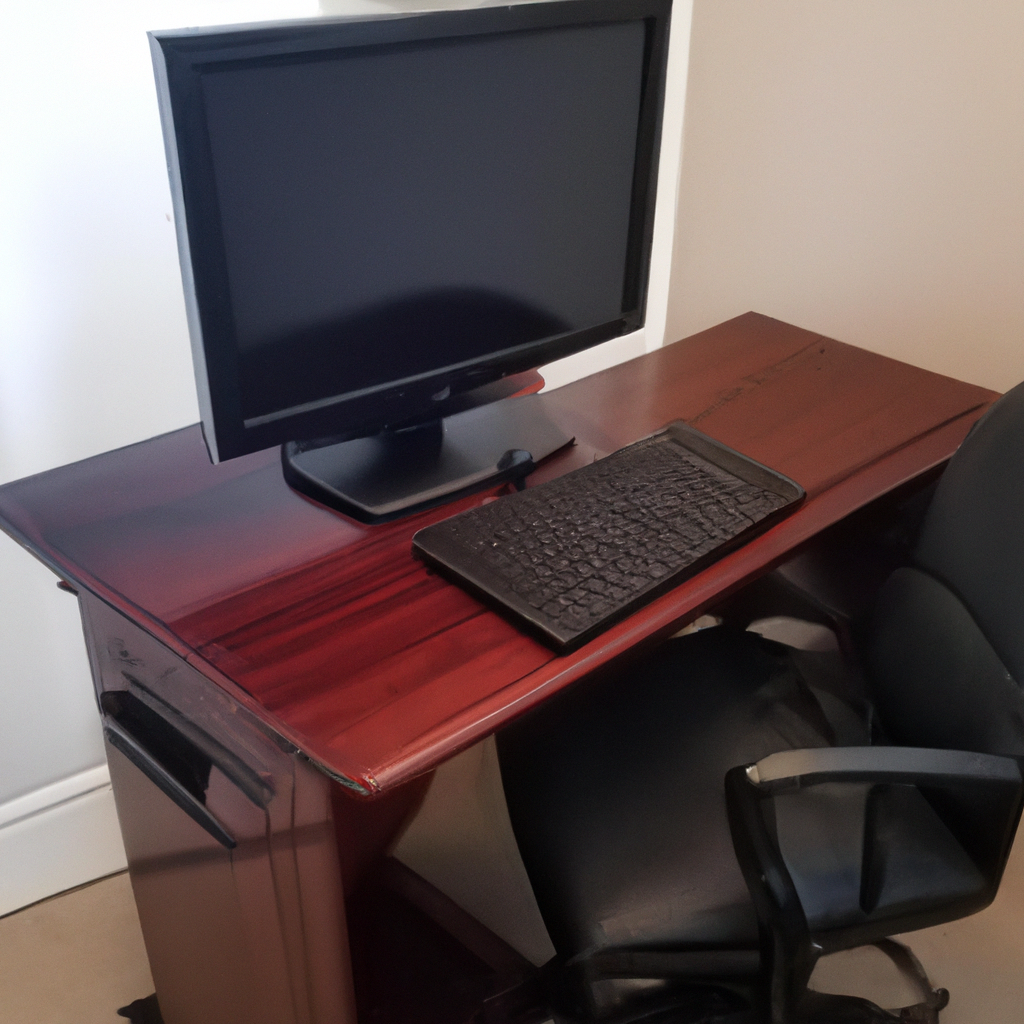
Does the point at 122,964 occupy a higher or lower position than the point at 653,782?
lower

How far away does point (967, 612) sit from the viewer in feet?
3.34

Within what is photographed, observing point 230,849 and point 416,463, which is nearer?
point 230,849

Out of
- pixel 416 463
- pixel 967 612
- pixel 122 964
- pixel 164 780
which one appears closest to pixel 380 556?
pixel 416 463

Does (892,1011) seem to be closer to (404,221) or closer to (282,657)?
(282,657)

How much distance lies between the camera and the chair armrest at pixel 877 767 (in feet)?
2.86

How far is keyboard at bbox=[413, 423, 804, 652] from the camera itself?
910 millimetres

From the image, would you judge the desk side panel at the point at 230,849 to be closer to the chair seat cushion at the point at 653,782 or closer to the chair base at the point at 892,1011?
the chair seat cushion at the point at 653,782

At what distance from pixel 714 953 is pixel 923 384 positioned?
0.83 metres

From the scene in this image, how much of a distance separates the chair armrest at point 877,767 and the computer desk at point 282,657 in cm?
16

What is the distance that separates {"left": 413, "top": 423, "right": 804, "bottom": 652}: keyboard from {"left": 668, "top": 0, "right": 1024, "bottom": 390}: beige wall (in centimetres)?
63

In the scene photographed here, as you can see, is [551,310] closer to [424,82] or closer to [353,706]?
[424,82]

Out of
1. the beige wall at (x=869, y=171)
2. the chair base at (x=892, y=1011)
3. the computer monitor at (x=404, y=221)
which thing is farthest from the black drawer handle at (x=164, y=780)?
the beige wall at (x=869, y=171)

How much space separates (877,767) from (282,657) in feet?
1.73

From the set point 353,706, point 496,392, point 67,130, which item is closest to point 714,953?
point 353,706
